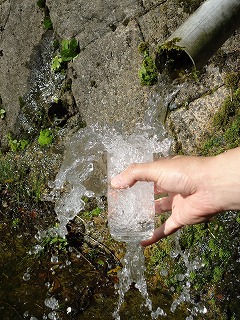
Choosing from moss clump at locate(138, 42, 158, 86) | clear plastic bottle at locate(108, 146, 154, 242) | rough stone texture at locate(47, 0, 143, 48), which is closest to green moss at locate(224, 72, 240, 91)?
moss clump at locate(138, 42, 158, 86)

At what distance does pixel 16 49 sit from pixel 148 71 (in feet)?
6.14

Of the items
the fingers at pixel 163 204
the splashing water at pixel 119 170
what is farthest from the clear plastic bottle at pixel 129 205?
the fingers at pixel 163 204

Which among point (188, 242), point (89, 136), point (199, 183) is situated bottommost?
point (188, 242)

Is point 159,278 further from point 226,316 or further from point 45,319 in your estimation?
point 45,319

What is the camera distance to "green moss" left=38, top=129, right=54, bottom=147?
203 inches

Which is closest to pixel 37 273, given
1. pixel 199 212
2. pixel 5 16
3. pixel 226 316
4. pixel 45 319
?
pixel 45 319

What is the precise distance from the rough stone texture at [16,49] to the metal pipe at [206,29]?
2023 mm

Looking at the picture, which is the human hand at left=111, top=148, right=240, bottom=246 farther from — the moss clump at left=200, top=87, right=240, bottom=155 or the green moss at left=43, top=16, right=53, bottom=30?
the green moss at left=43, top=16, right=53, bottom=30

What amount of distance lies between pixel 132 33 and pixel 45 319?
280 centimetres

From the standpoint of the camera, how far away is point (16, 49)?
5488 mm

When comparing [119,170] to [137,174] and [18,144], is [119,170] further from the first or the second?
[18,144]

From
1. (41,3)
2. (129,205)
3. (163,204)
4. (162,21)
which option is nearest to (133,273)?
(163,204)

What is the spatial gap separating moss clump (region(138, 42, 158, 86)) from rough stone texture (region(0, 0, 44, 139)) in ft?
4.94

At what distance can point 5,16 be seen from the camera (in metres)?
5.64
